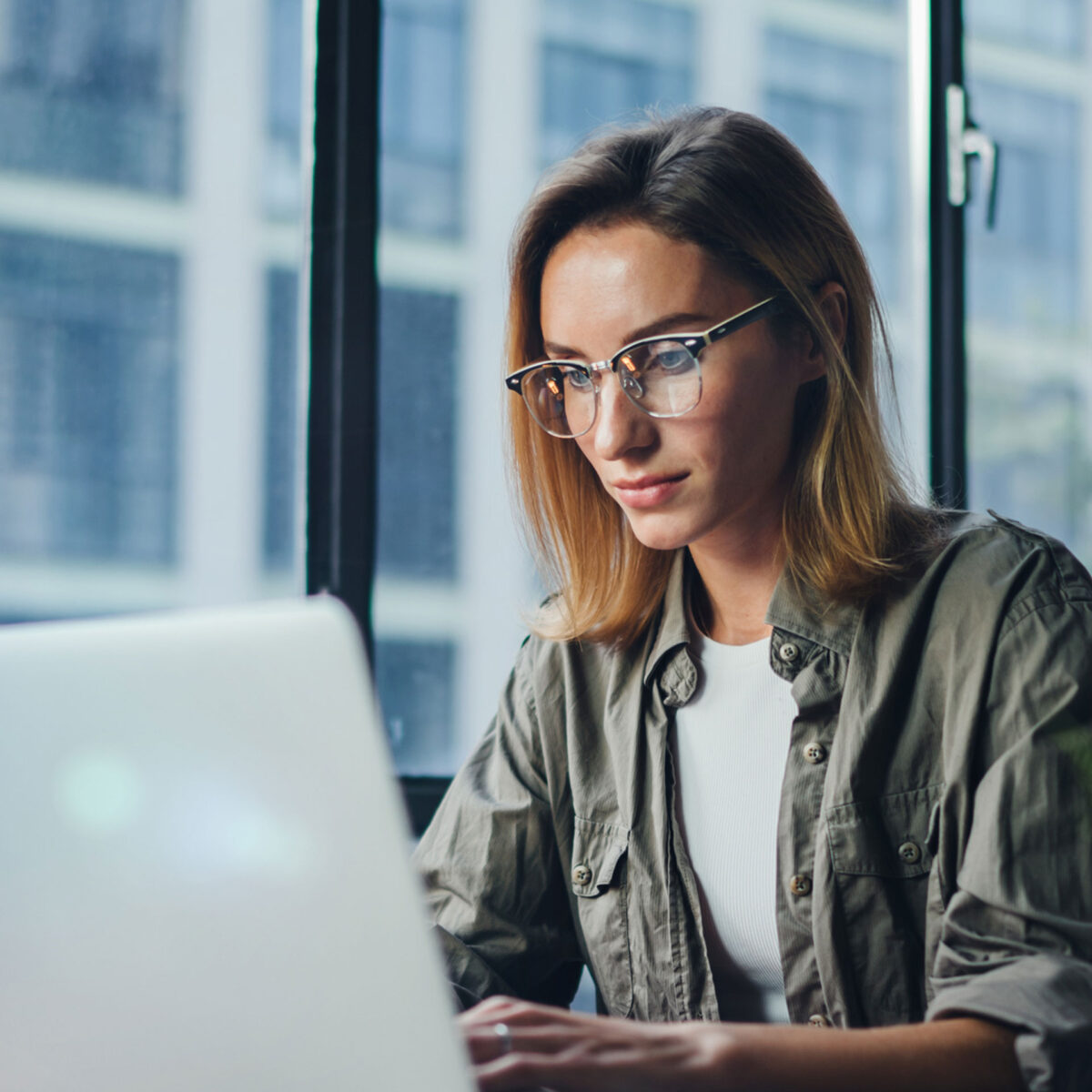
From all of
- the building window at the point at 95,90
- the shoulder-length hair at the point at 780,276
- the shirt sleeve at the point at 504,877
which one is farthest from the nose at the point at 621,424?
the building window at the point at 95,90

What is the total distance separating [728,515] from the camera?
112 centimetres

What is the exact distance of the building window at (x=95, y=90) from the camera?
1.51 metres

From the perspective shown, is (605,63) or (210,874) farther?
(605,63)

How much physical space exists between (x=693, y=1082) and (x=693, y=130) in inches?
33.8

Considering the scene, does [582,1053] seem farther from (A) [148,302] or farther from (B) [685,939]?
(A) [148,302]

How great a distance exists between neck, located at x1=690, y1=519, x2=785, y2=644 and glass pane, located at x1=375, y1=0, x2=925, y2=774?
58cm

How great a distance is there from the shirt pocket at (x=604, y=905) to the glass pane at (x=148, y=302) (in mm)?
637

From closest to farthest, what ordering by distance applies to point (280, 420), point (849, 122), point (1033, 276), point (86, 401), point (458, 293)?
point (86, 401) < point (280, 420) < point (458, 293) < point (849, 122) < point (1033, 276)

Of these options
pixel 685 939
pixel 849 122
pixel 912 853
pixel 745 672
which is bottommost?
pixel 685 939

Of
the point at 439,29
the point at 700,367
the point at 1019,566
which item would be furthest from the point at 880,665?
the point at 439,29

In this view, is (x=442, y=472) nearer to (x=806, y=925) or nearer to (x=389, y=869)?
(x=806, y=925)

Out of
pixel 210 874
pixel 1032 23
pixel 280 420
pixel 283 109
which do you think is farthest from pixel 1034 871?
pixel 1032 23

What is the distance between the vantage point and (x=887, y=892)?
1.02 m

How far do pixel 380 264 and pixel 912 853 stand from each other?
111 cm
